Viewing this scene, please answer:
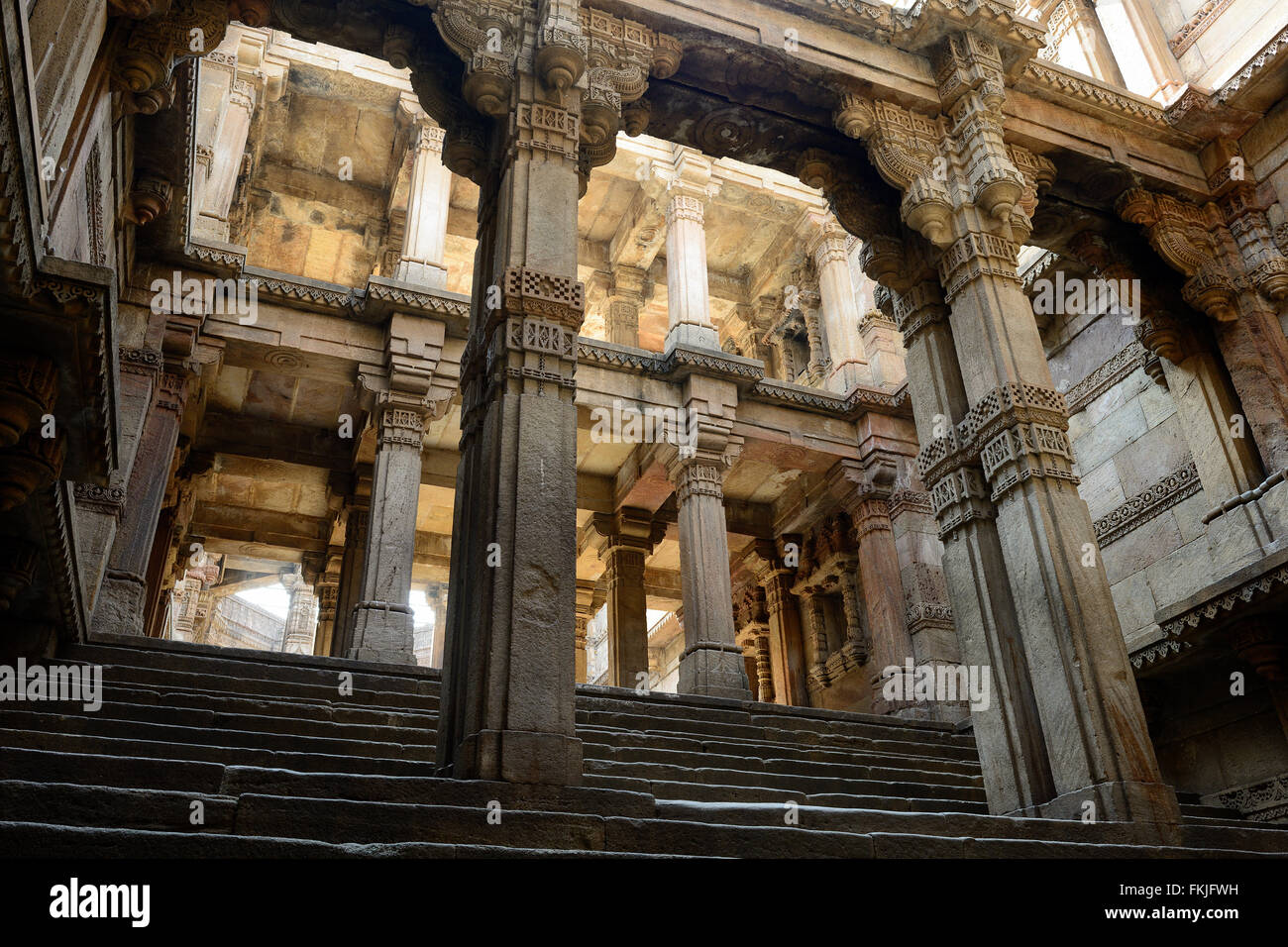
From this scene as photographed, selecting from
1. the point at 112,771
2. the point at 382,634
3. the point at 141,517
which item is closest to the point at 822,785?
the point at 112,771

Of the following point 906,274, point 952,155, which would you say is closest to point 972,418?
point 906,274

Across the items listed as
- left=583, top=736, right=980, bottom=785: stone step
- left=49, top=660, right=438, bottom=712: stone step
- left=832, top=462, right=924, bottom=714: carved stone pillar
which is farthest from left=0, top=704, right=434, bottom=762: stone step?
left=832, top=462, right=924, bottom=714: carved stone pillar

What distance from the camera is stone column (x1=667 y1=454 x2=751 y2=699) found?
36.4 ft

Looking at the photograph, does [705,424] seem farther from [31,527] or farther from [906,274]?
[31,527]

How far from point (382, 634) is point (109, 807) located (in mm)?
7022

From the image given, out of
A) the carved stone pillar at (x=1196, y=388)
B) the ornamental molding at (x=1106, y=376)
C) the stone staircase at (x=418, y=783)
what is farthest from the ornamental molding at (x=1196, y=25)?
the stone staircase at (x=418, y=783)

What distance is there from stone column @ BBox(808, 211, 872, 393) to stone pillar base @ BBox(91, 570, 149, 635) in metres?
10.3

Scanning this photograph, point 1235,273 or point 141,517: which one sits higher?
point 1235,273

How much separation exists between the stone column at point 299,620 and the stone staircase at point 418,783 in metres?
20.0

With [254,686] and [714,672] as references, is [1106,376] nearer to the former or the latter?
[714,672]

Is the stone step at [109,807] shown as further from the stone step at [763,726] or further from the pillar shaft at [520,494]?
the stone step at [763,726]

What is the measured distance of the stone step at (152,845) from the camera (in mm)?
2574

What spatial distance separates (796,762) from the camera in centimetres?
746

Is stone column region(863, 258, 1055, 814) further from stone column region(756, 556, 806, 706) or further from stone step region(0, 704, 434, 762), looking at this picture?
stone column region(756, 556, 806, 706)
